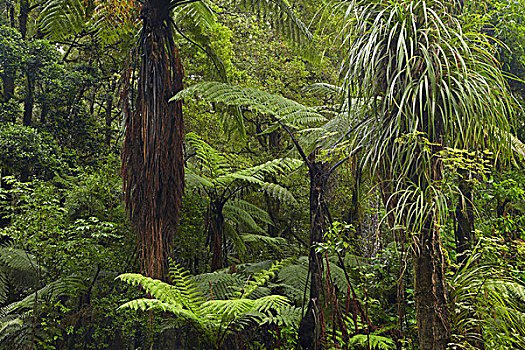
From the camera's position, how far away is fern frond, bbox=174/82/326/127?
3477mm

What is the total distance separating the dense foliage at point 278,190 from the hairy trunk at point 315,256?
10mm

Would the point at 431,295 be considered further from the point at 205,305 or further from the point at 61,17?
the point at 61,17

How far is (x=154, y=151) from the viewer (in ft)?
11.4

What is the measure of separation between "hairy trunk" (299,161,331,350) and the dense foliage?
10mm

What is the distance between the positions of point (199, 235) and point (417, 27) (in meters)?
3.23

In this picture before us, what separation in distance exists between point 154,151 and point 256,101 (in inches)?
36.9

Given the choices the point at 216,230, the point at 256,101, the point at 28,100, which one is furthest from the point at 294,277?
the point at 28,100

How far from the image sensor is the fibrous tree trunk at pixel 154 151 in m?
3.40

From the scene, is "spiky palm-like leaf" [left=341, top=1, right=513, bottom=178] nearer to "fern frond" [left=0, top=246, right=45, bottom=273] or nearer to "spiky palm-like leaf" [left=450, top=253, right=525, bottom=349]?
"spiky palm-like leaf" [left=450, top=253, right=525, bottom=349]

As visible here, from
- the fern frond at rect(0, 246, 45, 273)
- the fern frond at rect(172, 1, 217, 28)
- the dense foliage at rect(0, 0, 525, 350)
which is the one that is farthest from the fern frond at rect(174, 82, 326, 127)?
the fern frond at rect(0, 246, 45, 273)

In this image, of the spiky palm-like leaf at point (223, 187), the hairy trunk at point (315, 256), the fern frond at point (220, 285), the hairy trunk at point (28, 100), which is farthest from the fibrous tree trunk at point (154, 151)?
the hairy trunk at point (28, 100)

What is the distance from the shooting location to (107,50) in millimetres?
6574

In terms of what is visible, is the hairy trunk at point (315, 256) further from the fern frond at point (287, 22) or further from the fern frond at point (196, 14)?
the fern frond at point (196, 14)

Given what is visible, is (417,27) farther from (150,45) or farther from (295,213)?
(295,213)
